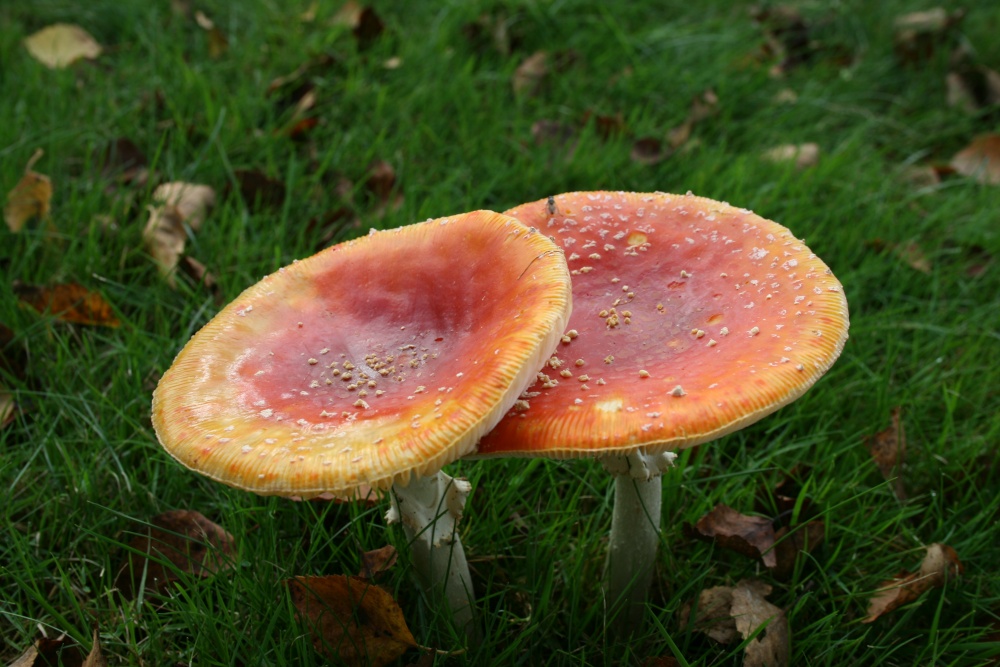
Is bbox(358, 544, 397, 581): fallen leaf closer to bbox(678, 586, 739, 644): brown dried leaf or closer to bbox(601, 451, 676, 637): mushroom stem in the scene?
bbox(601, 451, 676, 637): mushroom stem

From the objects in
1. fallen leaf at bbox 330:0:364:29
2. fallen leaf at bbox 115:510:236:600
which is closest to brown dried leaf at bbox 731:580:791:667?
fallen leaf at bbox 115:510:236:600

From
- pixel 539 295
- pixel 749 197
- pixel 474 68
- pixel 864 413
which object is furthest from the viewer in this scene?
pixel 474 68

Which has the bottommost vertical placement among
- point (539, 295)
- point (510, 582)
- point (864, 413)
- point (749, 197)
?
point (510, 582)

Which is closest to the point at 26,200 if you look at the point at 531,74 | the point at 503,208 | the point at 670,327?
the point at 503,208

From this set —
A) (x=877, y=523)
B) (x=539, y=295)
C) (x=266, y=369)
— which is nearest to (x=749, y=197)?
(x=877, y=523)

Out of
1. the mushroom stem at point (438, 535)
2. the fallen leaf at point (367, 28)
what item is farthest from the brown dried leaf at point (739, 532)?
the fallen leaf at point (367, 28)

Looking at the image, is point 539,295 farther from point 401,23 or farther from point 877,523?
point 401,23

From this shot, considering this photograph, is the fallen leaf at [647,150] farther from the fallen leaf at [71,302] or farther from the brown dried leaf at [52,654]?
Result: the brown dried leaf at [52,654]

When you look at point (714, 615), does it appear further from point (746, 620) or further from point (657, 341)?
point (657, 341)
